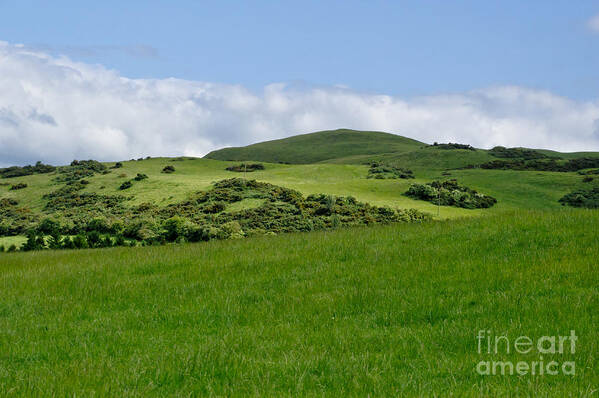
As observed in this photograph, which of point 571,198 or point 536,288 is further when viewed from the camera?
point 571,198

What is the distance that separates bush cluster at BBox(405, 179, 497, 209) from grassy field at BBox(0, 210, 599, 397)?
35.8 meters

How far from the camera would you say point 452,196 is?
51.9 m

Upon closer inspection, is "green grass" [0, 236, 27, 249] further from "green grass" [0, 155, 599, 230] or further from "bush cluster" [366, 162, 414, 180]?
"bush cluster" [366, 162, 414, 180]

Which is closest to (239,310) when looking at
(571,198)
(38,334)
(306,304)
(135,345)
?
(306,304)

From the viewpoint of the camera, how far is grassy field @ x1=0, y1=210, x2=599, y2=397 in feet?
19.5

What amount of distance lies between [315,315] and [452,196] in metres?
46.2

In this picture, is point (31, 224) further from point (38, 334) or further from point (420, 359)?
point (420, 359)

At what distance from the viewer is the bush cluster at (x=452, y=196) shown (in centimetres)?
5099

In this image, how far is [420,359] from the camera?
21.4 ft

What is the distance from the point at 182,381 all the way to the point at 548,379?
4565 millimetres

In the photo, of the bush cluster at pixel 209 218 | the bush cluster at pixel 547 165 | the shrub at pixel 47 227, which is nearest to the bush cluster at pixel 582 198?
the bush cluster at pixel 209 218

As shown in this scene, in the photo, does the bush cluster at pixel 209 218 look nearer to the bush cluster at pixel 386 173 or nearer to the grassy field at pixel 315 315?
the grassy field at pixel 315 315

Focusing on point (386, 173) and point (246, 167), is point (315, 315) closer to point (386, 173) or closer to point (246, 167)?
point (386, 173)

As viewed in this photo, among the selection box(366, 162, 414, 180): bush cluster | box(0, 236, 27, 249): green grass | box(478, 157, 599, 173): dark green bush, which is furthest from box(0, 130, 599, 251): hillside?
box(478, 157, 599, 173): dark green bush
